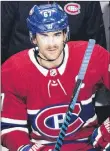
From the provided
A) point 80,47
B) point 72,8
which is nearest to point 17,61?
point 80,47

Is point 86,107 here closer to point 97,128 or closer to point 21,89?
point 97,128

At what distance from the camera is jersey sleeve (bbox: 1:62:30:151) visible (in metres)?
1.54

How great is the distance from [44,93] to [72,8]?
872 mm

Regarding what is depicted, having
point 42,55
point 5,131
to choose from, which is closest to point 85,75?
point 42,55

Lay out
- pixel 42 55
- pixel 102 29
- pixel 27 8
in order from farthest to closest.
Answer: pixel 102 29
pixel 27 8
pixel 42 55

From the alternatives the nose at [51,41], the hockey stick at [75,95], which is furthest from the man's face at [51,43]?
the hockey stick at [75,95]

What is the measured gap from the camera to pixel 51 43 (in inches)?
56.7

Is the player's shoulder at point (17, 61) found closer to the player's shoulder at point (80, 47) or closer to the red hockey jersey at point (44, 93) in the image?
the red hockey jersey at point (44, 93)

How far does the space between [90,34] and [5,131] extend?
991 millimetres

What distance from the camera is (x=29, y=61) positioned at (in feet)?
5.08

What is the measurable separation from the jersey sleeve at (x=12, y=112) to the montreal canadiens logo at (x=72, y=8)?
0.85 meters

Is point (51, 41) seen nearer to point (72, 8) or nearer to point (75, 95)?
point (75, 95)

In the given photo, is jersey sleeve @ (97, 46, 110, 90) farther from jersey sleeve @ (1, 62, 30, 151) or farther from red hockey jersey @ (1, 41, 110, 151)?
jersey sleeve @ (1, 62, 30, 151)

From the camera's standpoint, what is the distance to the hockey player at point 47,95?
154 centimetres
